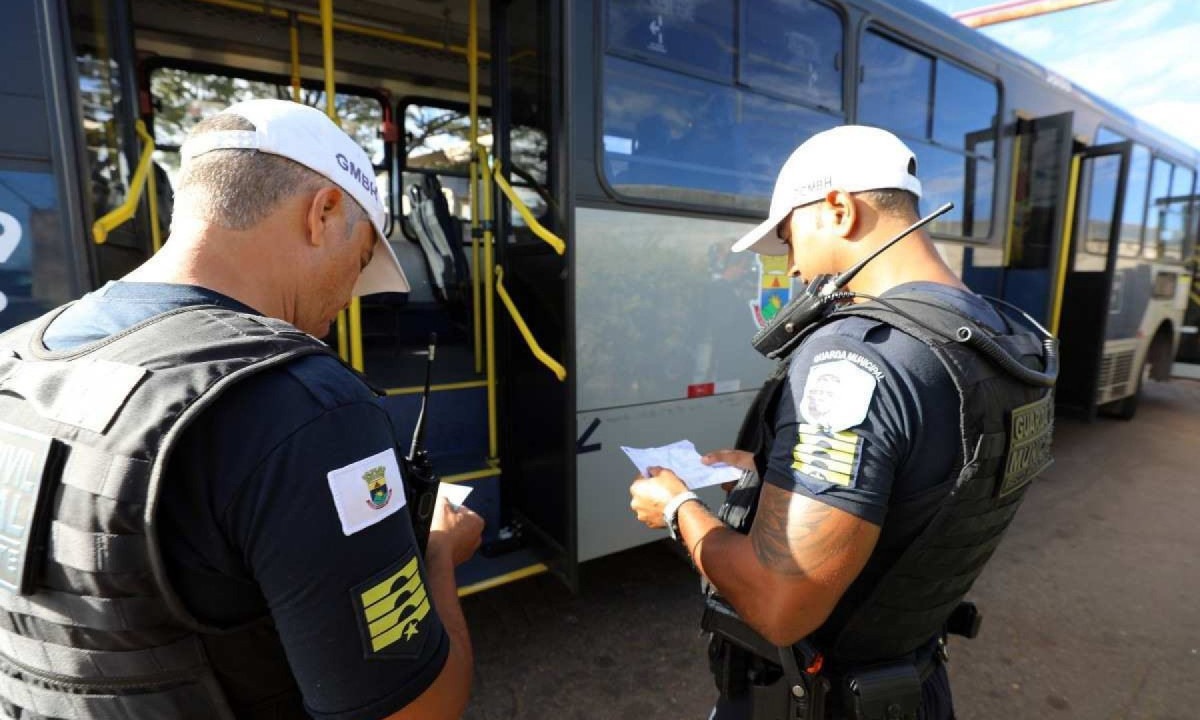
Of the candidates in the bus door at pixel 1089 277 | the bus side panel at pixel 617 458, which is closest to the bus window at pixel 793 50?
the bus side panel at pixel 617 458

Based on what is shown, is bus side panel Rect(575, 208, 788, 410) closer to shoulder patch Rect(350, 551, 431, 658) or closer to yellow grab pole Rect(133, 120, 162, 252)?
yellow grab pole Rect(133, 120, 162, 252)

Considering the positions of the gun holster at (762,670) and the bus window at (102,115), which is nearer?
the gun holster at (762,670)

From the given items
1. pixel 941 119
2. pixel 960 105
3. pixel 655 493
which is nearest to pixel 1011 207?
pixel 960 105

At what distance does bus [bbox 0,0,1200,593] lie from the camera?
1.85 metres

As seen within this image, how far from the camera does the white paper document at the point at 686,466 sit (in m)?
1.55

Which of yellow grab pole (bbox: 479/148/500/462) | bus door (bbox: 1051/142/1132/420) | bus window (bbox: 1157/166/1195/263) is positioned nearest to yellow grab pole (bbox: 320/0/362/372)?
yellow grab pole (bbox: 479/148/500/462)

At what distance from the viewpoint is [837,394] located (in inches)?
41.2

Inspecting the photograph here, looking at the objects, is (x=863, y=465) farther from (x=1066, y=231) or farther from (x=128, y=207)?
(x=1066, y=231)

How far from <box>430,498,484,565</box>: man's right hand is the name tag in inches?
21.3

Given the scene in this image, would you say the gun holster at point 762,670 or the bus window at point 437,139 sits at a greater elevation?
the bus window at point 437,139

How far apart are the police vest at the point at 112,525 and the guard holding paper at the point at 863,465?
30.5 inches

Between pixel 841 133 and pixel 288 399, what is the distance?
114 cm

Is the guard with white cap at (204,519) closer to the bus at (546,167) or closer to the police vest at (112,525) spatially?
the police vest at (112,525)

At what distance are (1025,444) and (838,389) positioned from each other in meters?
0.39
